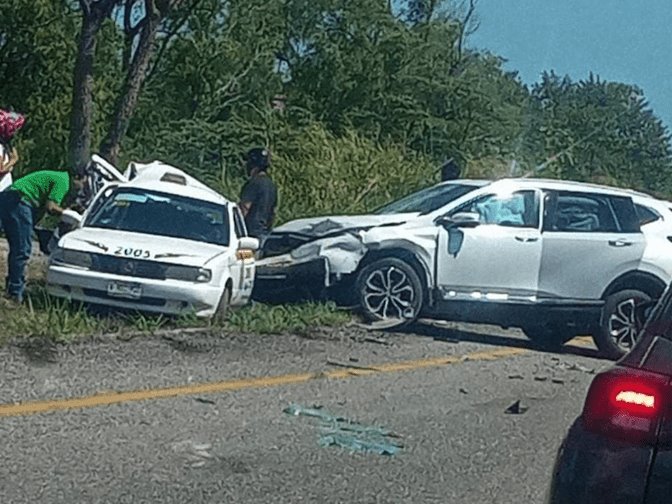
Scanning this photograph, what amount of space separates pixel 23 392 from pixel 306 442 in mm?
2037

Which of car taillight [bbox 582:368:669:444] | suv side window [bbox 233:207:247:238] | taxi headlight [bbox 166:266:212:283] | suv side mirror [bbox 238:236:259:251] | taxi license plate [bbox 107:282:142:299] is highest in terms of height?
suv side window [bbox 233:207:247:238]

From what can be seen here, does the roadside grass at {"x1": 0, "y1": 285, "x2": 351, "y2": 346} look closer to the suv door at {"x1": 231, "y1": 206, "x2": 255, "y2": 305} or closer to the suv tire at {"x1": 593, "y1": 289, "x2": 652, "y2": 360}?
the suv door at {"x1": 231, "y1": 206, "x2": 255, "y2": 305}

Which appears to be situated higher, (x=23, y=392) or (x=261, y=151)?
(x=261, y=151)

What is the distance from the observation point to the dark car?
402 centimetres

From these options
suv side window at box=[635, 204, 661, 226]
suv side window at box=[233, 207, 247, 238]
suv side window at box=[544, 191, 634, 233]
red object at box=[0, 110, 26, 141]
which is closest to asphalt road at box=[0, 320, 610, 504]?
suv side window at box=[544, 191, 634, 233]

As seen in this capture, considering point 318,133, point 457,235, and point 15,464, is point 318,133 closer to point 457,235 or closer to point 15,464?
point 457,235

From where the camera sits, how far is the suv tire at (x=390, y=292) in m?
13.5

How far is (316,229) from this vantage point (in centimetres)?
1407

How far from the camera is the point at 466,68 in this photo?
44.7 m

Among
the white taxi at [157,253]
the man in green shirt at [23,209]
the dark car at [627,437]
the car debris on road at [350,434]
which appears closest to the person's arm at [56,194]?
the man in green shirt at [23,209]

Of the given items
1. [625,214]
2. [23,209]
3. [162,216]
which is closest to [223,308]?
[162,216]

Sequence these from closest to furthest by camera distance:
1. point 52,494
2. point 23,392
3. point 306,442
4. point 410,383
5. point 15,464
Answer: point 52,494, point 15,464, point 306,442, point 23,392, point 410,383

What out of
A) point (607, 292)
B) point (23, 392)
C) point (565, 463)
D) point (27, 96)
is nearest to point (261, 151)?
point (607, 292)

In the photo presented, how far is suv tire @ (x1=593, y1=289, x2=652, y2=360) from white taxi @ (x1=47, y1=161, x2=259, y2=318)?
11.9 feet
